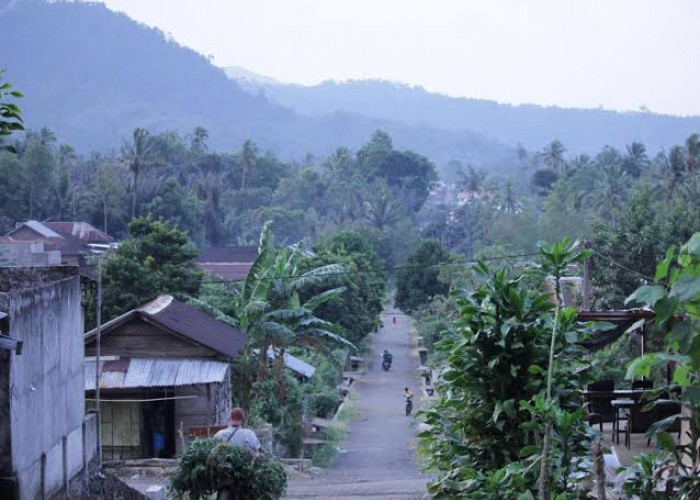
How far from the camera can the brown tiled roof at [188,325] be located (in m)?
21.0

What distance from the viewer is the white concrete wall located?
10.1 meters

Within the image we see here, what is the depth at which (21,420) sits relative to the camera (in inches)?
401

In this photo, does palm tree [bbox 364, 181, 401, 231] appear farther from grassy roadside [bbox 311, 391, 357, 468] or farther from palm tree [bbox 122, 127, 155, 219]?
grassy roadside [bbox 311, 391, 357, 468]

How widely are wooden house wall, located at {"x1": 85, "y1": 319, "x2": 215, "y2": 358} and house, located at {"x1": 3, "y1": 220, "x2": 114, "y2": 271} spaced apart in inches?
1208

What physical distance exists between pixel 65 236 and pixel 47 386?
51.7 m

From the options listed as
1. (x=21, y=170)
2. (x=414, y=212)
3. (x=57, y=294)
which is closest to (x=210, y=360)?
(x=57, y=294)

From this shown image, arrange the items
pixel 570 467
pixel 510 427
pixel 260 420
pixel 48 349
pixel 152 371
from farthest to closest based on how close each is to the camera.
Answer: pixel 260 420 → pixel 152 371 → pixel 48 349 → pixel 510 427 → pixel 570 467

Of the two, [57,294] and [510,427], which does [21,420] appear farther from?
[510,427]

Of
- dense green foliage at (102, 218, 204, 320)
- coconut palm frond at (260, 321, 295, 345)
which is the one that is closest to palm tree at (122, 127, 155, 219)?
dense green foliage at (102, 218, 204, 320)

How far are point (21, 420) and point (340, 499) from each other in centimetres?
561

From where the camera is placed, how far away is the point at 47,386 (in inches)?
456

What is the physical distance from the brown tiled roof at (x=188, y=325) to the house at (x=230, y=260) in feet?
118

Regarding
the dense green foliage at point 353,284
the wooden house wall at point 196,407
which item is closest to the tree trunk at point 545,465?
the wooden house wall at point 196,407

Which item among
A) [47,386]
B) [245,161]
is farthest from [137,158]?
[47,386]
